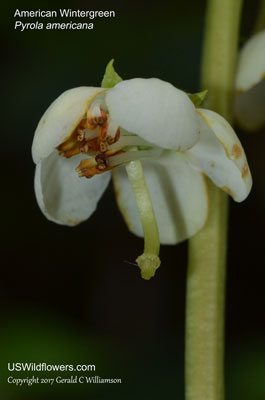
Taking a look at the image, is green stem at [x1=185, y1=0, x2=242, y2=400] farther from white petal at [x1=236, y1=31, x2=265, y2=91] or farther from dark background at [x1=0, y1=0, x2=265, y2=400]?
dark background at [x1=0, y1=0, x2=265, y2=400]

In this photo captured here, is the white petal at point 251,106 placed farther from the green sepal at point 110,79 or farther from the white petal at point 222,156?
the green sepal at point 110,79

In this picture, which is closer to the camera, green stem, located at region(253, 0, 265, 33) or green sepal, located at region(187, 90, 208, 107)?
green sepal, located at region(187, 90, 208, 107)

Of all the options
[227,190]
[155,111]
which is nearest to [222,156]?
[227,190]

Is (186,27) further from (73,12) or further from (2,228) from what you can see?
(2,228)

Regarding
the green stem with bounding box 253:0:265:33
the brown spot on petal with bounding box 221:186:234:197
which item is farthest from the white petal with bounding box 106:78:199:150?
the green stem with bounding box 253:0:265:33

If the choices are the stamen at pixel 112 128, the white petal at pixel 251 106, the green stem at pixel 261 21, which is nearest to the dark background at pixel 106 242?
the white petal at pixel 251 106
